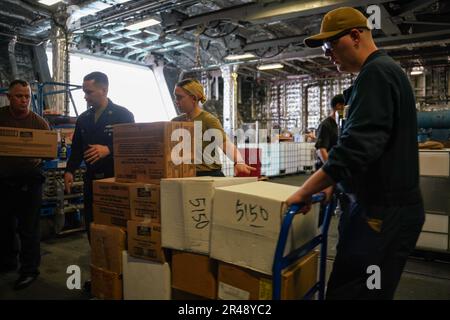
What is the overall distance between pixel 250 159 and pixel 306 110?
228 inches

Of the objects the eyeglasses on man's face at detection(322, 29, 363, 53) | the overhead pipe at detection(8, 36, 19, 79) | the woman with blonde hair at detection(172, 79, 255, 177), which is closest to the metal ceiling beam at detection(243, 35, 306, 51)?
the overhead pipe at detection(8, 36, 19, 79)

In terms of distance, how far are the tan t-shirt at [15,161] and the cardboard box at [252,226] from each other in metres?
1.92

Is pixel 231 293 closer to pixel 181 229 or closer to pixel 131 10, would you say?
pixel 181 229

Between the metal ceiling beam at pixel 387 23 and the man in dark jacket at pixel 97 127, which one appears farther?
the metal ceiling beam at pixel 387 23

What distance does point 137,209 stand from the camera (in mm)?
1916

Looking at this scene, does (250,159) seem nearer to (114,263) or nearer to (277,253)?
(114,263)

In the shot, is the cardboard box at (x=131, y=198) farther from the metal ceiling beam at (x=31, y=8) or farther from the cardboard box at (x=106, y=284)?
the metal ceiling beam at (x=31, y=8)

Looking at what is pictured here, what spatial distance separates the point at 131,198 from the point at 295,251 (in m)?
1.00

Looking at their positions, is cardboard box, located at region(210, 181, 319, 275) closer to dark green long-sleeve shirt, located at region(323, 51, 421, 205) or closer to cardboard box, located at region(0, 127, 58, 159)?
dark green long-sleeve shirt, located at region(323, 51, 421, 205)

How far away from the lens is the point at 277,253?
4.19 ft

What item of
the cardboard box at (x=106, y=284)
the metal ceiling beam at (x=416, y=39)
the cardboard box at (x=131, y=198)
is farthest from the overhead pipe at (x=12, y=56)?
the metal ceiling beam at (x=416, y=39)

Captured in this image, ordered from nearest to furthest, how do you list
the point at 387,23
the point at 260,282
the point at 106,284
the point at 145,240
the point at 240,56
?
the point at 260,282, the point at 145,240, the point at 106,284, the point at 387,23, the point at 240,56

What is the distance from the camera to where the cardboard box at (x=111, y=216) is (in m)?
2.00

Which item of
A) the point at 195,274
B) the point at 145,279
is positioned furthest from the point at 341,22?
the point at 145,279
